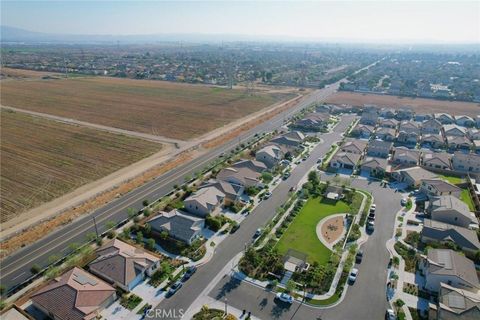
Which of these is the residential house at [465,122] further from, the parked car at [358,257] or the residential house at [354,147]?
the parked car at [358,257]

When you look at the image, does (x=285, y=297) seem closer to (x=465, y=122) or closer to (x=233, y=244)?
(x=233, y=244)

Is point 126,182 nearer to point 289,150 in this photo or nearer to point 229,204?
point 229,204

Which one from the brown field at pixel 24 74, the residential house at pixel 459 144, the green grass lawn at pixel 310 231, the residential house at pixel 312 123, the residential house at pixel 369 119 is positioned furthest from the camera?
the brown field at pixel 24 74

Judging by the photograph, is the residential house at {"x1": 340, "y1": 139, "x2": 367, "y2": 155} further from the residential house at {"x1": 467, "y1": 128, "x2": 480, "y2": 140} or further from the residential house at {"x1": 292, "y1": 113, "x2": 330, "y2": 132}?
the residential house at {"x1": 467, "y1": 128, "x2": 480, "y2": 140}

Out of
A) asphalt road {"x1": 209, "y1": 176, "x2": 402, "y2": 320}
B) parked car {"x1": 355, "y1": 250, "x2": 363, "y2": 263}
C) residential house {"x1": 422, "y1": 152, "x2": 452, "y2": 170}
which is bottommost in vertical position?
asphalt road {"x1": 209, "y1": 176, "x2": 402, "y2": 320}

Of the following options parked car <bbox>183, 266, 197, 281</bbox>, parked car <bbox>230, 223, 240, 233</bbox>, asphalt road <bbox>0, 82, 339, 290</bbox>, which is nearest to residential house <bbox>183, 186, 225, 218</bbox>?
parked car <bbox>230, 223, 240, 233</bbox>

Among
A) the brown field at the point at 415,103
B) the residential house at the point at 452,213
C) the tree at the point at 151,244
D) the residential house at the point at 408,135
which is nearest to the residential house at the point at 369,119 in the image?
the residential house at the point at 408,135

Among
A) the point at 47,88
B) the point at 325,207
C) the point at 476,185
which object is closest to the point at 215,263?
the point at 325,207
